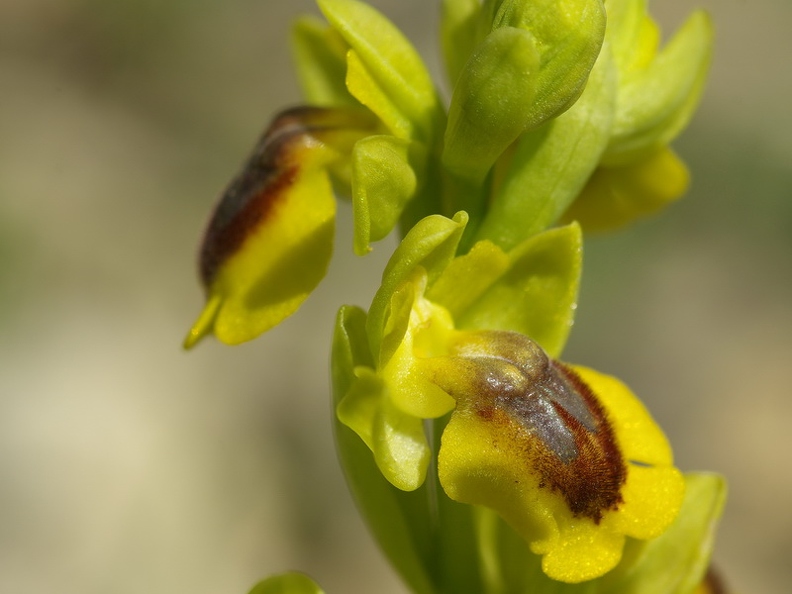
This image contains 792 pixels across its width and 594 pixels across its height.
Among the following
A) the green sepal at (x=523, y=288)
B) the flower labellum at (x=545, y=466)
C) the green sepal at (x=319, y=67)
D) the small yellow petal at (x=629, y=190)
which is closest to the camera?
the flower labellum at (x=545, y=466)

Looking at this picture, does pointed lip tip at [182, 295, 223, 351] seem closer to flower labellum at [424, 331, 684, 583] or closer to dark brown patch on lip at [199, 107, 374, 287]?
dark brown patch on lip at [199, 107, 374, 287]

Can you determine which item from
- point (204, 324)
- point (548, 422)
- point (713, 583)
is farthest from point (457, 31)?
point (713, 583)

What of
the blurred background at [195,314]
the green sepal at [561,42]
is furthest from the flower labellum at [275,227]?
the blurred background at [195,314]

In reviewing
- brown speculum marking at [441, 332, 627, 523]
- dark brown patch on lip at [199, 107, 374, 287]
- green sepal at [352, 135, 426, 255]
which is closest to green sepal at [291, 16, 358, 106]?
dark brown patch on lip at [199, 107, 374, 287]

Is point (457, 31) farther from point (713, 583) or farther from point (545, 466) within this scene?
point (713, 583)

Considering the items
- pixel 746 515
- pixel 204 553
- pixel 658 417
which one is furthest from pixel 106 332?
pixel 746 515

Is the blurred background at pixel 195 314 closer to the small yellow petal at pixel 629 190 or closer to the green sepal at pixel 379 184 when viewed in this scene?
the small yellow petal at pixel 629 190

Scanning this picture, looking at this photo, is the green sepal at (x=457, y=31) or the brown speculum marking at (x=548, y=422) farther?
the green sepal at (x=457, y=31)
